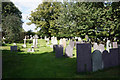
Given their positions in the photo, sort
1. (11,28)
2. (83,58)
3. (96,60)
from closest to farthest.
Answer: (83,58) < (96,60) < (11,28)

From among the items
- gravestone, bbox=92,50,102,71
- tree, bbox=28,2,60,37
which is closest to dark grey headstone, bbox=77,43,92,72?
gravestone, bbox=92,50,102,71

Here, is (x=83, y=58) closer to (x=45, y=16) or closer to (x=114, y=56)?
(x=114, y=56)

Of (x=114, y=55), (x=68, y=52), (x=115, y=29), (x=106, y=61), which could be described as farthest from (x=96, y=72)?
(x=115, y=29)

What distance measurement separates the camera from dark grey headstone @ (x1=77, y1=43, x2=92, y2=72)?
5199 mm

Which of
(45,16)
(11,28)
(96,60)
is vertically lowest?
(96,60)

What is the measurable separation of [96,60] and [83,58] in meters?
0.77

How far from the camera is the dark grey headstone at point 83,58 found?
205 inches

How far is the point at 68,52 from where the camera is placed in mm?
8680

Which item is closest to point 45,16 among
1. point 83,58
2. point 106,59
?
point 106,59

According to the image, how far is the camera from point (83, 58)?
17.3ft

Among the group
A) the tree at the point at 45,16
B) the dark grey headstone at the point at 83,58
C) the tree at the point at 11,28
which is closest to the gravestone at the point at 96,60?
the dark grey headstone at the point at 83,58

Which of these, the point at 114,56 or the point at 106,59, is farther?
the point at 114,56

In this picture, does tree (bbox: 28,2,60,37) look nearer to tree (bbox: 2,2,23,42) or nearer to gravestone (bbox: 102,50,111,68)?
tree (bbox: 2,2,23,42)

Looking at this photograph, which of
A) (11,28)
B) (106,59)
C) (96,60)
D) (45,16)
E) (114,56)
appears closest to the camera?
(96,60)
